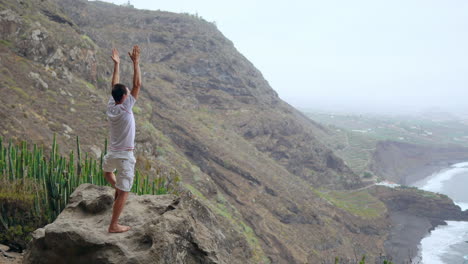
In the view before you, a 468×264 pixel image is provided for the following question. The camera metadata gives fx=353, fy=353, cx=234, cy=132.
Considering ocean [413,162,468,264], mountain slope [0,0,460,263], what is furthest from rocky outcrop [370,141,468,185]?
mountain slope [0,0,460,263]

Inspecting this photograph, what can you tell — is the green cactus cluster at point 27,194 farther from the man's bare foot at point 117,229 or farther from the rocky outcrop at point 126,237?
the man's bare foot at point 117,229

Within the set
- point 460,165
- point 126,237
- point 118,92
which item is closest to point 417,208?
point 126,237

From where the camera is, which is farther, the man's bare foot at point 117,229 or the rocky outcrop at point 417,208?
the rocky outcrop at point 417,208

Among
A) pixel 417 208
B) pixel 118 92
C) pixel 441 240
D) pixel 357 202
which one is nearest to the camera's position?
pixel 118 92

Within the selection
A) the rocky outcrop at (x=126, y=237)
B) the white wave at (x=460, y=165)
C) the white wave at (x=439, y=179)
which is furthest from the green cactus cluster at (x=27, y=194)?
the white wave at (x=460, y=165)

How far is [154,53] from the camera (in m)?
44.2

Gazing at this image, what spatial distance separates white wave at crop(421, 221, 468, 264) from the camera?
34.3 m

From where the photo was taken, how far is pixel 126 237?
15.3 ft

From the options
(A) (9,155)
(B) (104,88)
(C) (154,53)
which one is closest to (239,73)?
(C) (154,53)

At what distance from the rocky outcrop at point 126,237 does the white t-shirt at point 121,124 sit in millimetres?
1119

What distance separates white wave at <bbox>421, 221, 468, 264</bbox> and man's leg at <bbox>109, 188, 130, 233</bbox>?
35651 mm

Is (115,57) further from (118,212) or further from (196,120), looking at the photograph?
(196,120)

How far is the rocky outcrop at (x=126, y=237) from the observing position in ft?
14.6

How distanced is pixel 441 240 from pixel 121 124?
45014mm
